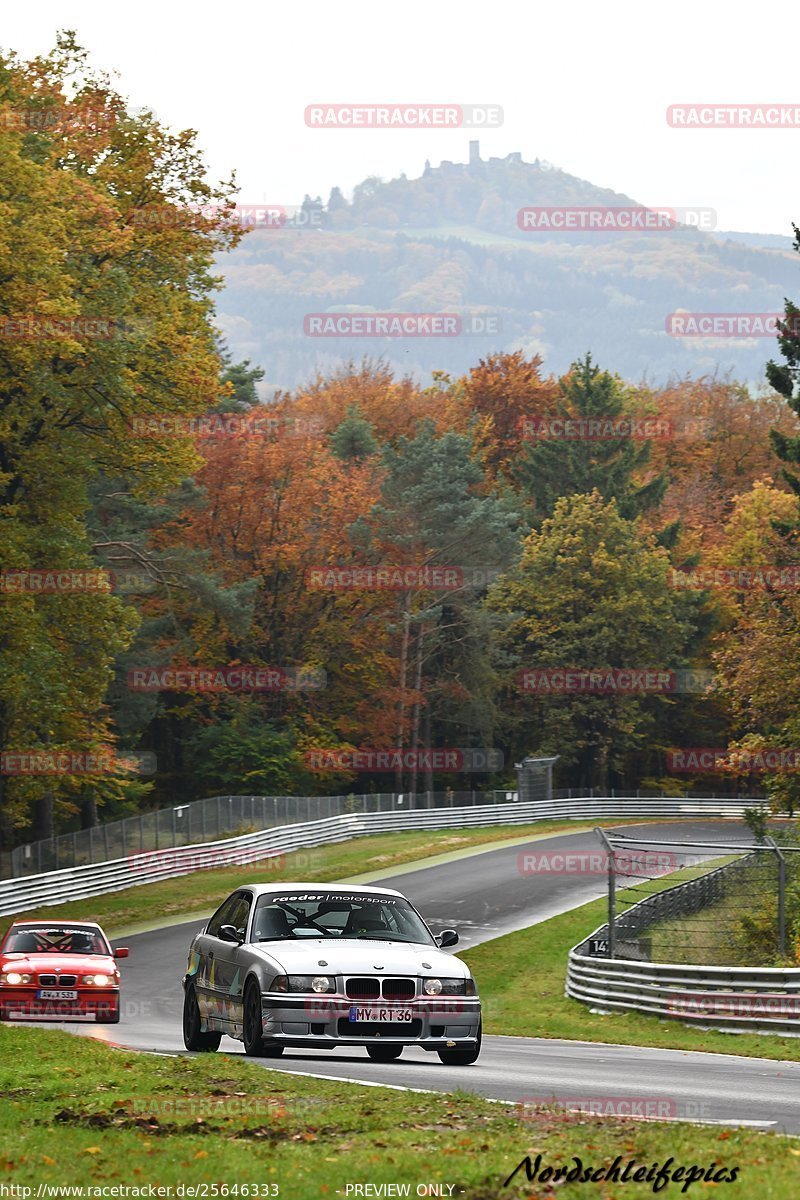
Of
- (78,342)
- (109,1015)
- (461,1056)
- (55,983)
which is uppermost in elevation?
(78,342)

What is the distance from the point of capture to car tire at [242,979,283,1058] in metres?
14.9

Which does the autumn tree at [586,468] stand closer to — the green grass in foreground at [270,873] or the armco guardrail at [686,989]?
the green grass in foreground at [270,873]

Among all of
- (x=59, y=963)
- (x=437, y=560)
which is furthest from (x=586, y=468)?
(x=59, y=963)

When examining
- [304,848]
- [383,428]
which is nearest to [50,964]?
[304,848]

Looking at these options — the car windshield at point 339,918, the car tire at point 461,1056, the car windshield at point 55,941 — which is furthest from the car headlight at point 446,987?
the car windshield at point 55,941

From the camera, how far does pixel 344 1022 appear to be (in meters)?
14.7

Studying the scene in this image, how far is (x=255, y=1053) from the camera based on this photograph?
15.1m

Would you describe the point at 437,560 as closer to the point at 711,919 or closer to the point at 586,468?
the point at 586,468

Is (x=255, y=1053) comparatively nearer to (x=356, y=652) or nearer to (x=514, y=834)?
(x=514, y=834)

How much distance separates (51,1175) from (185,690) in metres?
63.3

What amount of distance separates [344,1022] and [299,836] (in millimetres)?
43475

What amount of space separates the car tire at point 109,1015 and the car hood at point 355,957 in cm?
808

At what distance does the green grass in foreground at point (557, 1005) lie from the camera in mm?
21375

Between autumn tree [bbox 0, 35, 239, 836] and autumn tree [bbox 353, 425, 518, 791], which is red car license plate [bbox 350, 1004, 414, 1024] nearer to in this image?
autumn tree [bbox 0, 35, 239, 836]
